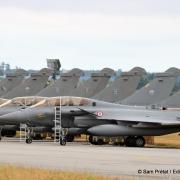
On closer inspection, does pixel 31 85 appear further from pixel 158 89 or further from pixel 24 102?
pixel 24 102

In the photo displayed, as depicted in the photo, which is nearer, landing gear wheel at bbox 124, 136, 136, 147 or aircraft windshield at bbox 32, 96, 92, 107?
landing gear wheel at bbox 124, 136, 136, 147

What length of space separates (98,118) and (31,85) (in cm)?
2200

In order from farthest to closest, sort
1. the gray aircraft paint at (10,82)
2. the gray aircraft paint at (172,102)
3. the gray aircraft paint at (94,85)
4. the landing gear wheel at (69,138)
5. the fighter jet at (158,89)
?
the gray aircraft paint at (10,82) < the gray aircraft paint at (94,85) < the fighter jet at (158,89) < the gray aircraft paint at (172,102) < the landing gear wheel at (69,138)

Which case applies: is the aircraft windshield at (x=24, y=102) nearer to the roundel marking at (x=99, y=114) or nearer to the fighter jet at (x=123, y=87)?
the roundel marking at (x=99, y=114)

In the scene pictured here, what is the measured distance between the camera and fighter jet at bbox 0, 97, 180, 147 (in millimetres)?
27172

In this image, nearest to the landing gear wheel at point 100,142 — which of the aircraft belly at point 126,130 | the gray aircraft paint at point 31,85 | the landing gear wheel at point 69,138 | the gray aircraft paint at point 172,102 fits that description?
the aircraft belly at point 126,130

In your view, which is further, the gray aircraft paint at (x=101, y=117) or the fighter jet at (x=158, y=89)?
the fighter jet at (x=158, y=89)

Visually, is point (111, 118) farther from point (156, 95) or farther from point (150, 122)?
point (156, 95)

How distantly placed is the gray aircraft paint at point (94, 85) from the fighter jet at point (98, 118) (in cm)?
1811

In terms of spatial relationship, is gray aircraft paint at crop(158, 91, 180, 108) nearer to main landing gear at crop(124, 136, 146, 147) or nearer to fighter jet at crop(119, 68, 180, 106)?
fighter jet at crop(119, 68, 180, 106)

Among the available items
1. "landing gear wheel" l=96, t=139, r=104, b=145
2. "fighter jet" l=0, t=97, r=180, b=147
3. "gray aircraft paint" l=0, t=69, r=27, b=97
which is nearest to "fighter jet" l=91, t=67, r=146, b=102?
"gray aircraft paint" l=0, t=69, r=27, b=97

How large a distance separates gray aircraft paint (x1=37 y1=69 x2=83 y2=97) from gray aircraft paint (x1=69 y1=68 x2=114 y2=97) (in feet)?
1.81

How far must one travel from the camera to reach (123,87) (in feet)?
143

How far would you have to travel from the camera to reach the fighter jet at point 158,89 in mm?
37188
